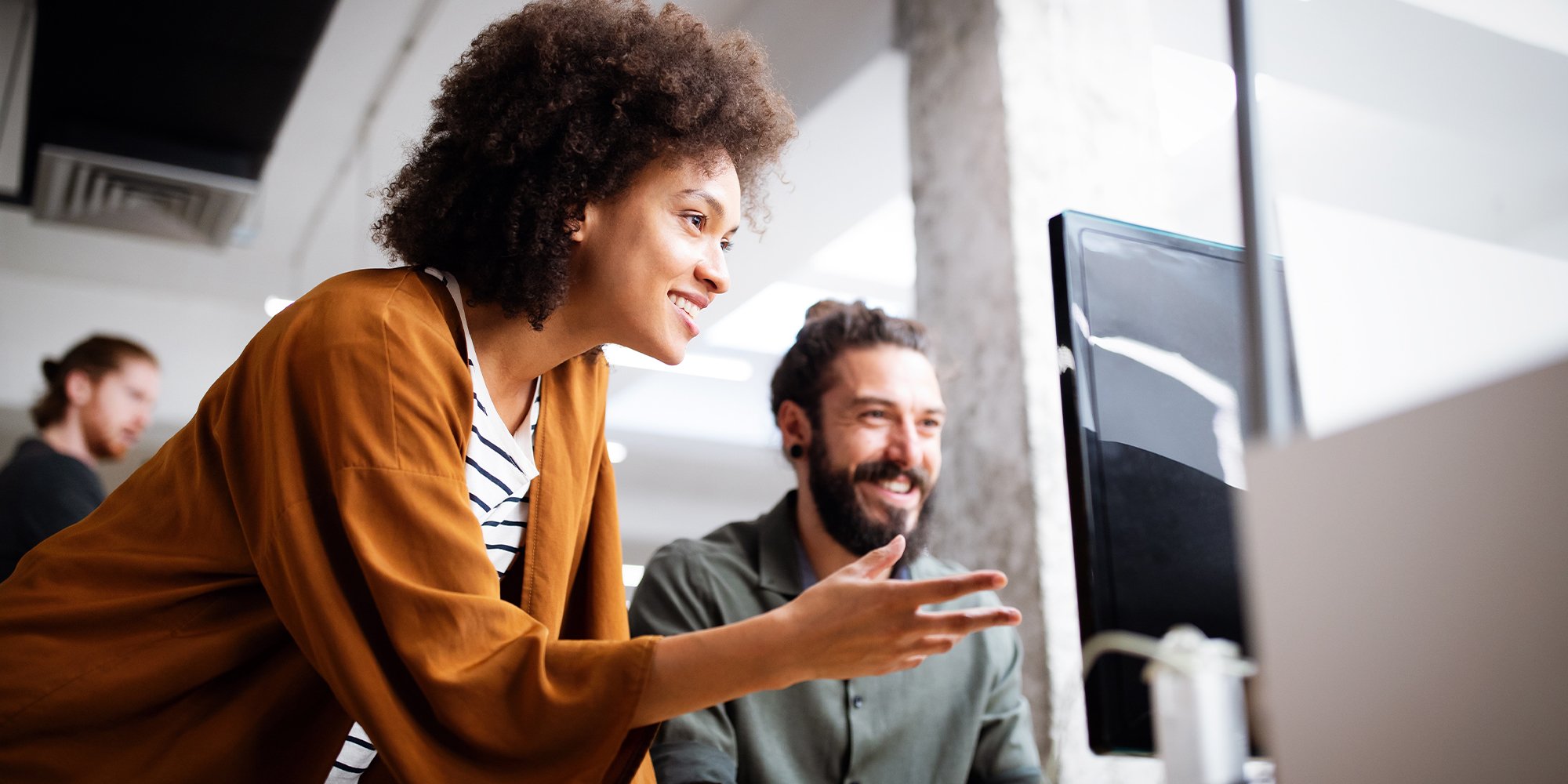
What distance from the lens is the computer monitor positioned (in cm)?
84

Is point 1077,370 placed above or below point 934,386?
below

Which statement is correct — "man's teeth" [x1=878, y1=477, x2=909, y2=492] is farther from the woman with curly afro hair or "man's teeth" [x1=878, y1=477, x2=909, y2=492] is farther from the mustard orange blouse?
the mustard orange blouse

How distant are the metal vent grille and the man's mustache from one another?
2.41 meters

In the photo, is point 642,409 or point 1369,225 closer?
point 1369,225

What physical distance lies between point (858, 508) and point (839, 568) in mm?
108

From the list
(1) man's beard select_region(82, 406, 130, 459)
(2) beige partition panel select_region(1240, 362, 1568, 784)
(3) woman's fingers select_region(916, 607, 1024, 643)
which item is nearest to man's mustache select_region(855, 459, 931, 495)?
(3) woman's fingers select_region(916, 607, 1024, 643)

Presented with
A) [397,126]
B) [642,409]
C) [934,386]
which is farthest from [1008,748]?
[642,409]

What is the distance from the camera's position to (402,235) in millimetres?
1378

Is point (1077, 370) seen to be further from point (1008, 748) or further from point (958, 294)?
point (958, 294)

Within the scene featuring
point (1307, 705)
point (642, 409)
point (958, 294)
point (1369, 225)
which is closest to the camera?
point (1307, 705)

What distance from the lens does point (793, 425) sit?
2.16 metres

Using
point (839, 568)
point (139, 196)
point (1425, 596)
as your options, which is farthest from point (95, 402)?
point (1425, 596)

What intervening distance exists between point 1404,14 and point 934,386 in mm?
1224

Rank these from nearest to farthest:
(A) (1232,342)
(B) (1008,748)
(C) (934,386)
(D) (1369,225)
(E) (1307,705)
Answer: (E) (1307,705)
(D) (1369,225)
(A) (1232,342)
(B) (1008,748)
(C) (934,386)
